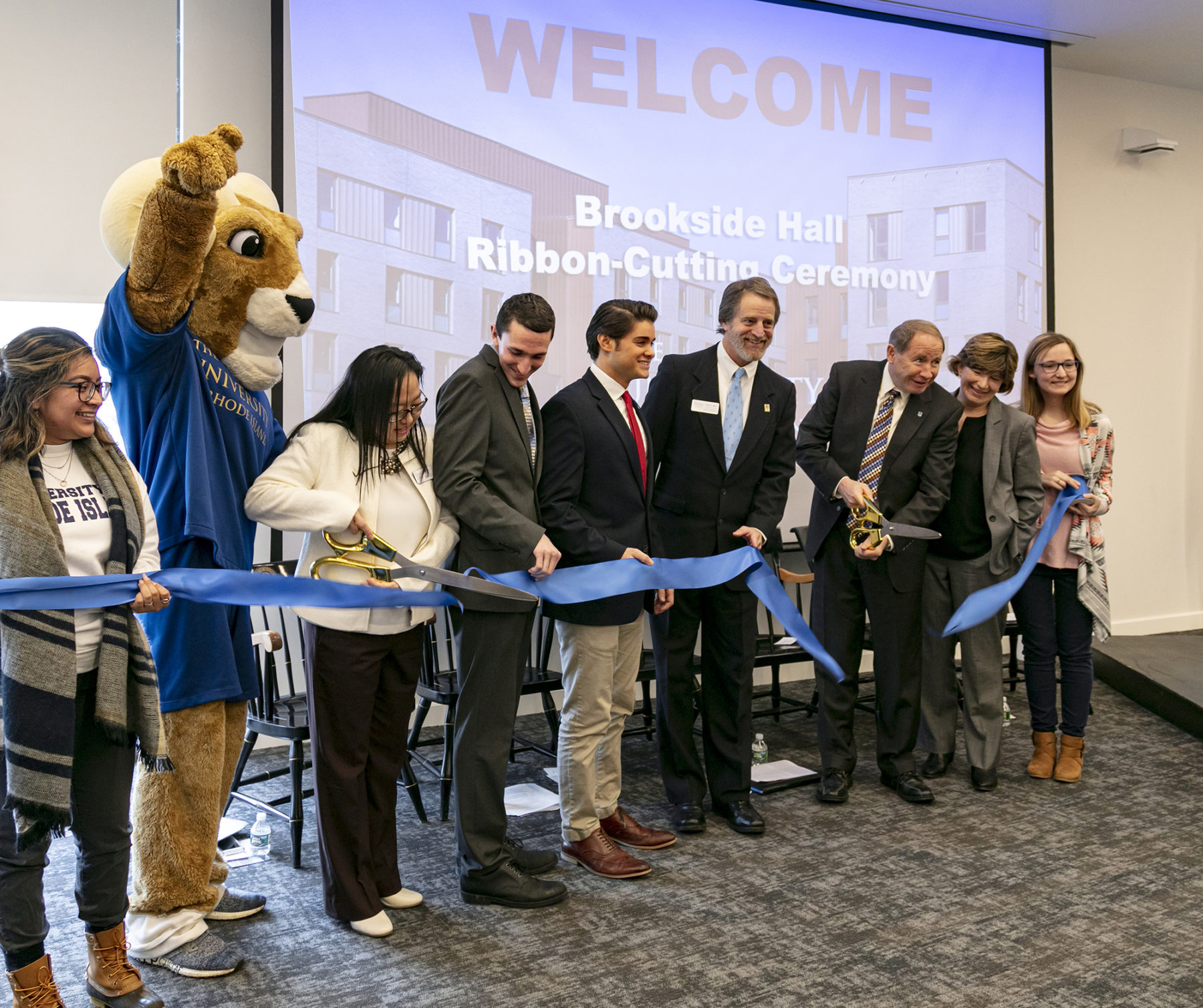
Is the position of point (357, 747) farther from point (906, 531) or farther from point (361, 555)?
point (906, 531)

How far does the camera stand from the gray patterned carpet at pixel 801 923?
2350 mm

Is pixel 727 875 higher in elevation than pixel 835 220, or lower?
lower

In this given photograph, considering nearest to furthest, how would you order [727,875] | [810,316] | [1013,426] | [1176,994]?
[1176,994]
[727,875]
[1013,426]
[810,316]

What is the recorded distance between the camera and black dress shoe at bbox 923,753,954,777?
156 inches

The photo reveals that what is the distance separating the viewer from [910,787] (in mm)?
3666

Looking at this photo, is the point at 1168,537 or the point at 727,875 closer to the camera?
the point at 727,875

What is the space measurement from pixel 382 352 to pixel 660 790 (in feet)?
6.94

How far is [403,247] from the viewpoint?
175 inches

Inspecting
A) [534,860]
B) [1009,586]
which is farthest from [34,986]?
[1009,586]

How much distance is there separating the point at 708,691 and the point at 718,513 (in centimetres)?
61

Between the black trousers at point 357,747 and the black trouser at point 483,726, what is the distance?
0.15 m

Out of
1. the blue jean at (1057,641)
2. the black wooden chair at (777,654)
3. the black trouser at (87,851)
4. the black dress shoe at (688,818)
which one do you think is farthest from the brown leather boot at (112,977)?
the blue jean at (1057,641)

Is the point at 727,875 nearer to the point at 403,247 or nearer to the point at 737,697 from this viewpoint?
the point at 737,697

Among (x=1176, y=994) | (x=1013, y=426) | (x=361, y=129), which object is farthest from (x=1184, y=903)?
(x=361, y=129)
